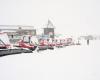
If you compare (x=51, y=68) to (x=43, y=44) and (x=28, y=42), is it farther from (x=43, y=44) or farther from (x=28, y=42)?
(x=43, y=44)

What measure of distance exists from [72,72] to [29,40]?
1939 millimetres

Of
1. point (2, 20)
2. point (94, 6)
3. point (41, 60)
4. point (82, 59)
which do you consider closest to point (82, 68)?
point (82, 59)

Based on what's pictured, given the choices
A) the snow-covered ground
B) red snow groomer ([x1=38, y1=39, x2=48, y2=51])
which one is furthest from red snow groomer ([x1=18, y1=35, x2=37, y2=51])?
the snow-covered ground

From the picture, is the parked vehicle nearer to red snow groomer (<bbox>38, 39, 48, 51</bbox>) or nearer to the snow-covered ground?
the snow-covered ground

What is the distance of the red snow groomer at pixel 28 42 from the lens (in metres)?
3.97

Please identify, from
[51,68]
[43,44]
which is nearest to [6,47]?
[51,68]

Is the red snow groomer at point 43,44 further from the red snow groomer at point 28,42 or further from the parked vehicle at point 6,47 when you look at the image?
the parked vehicle at point 6,47

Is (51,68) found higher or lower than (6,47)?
lower

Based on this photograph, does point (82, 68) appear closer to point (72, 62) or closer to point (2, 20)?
point (72, 62)

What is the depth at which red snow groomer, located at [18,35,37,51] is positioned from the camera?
13.0 feet

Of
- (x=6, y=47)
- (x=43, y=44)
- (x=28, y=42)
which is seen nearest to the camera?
(x=6, y=47)

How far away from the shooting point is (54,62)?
3.14m

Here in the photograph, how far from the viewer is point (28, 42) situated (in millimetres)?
4188

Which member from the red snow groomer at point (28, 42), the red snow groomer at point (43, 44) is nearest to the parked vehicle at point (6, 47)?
the red snow groomer at point (28, 42)
